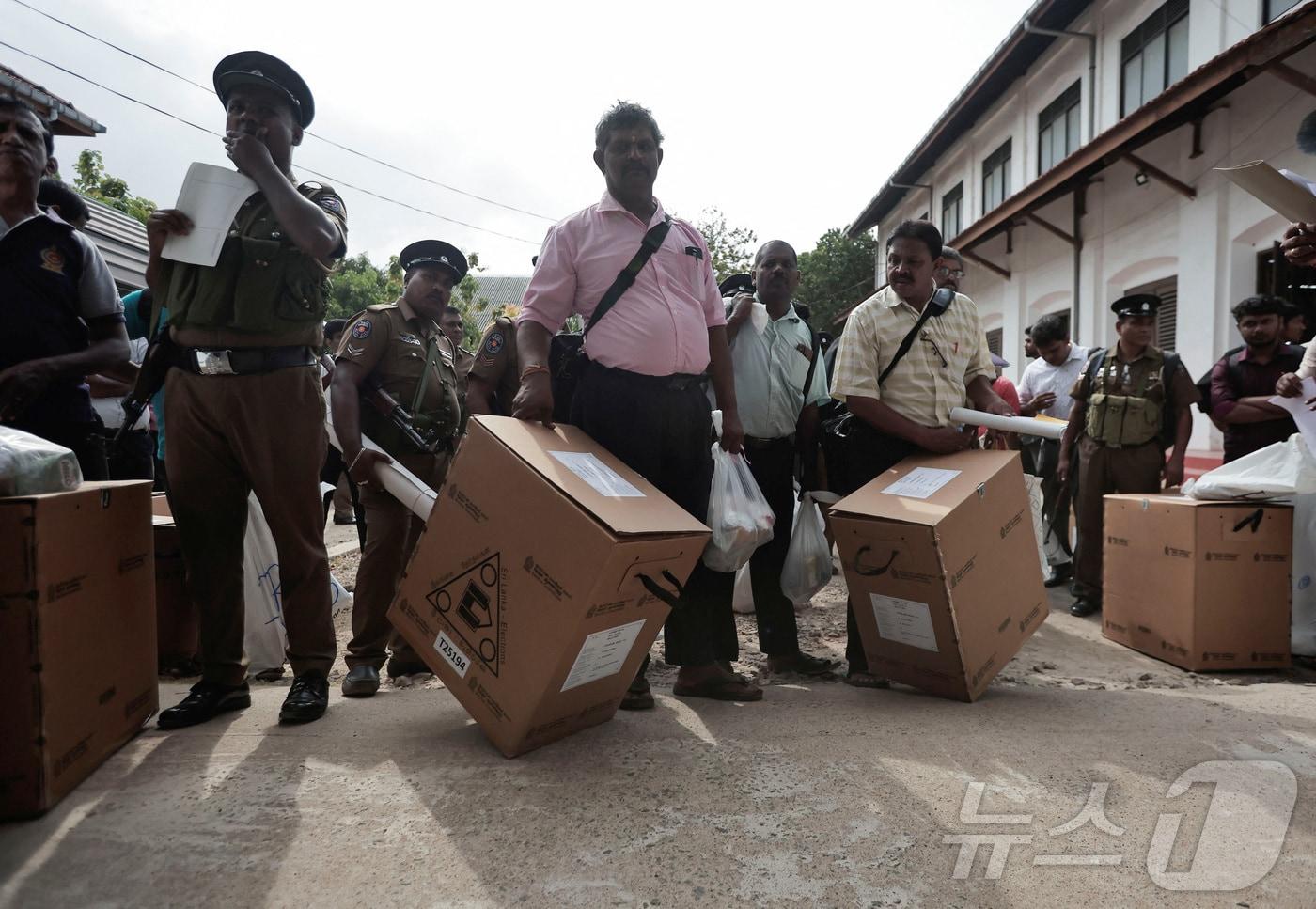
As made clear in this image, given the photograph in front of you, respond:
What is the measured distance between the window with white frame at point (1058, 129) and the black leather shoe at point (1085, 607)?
25.3 feet

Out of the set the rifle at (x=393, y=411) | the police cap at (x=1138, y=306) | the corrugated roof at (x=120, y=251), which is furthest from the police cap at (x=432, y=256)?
the corrugated roof at (x=120, y=251)

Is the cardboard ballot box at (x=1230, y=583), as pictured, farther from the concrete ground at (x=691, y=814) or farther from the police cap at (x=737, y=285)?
the police cap at (x=737, y=285)

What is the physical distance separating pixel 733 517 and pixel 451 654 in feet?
3.32

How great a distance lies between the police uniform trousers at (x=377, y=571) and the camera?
10.1 ft

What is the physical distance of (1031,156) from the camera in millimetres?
11773

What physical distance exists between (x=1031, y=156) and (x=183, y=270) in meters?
12.1

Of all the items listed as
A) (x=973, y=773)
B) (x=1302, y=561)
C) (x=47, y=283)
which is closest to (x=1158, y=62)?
(x=1302, y=561)

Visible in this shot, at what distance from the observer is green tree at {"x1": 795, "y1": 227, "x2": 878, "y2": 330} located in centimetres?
2475

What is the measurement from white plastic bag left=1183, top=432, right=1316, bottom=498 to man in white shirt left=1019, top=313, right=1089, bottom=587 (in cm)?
187

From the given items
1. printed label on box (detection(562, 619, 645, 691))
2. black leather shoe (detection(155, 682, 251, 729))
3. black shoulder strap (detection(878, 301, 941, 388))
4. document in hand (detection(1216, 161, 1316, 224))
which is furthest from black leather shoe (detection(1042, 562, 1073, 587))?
black leather shoe (detection(155, 682, 251, 729))

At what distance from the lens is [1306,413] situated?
3412 millimetres

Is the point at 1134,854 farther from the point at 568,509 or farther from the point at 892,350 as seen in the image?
the point at 892,350

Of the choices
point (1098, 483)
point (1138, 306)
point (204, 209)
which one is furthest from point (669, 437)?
point (1138, 306)

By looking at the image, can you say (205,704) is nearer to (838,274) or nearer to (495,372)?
(495,372)
